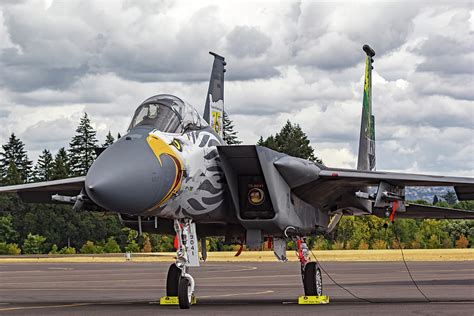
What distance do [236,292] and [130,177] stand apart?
8738 mm

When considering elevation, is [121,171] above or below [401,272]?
above

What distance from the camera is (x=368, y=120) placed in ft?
75.7

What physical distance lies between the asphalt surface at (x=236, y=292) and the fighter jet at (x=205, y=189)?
1072 mm

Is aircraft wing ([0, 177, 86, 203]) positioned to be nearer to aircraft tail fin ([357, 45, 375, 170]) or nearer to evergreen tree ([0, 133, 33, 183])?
aircraft tail fin ([357, 45, 375, 170])

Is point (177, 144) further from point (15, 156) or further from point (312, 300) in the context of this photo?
point (15, 156)

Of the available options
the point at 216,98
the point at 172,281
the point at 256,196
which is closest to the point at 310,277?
the point at 256,196

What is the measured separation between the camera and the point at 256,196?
1541 cm

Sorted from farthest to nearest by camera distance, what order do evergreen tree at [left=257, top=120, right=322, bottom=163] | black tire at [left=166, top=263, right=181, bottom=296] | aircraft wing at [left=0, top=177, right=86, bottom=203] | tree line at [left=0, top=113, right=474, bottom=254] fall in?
evergreen tree at [left=257, top=120, right=322, bottom=163]
tree line at [left=0, top=113, right=474, bottom=254]
aircraft wing at [left=0, top=177, right=86, bottom=203]
black tire at [left=166, top=263, right=181, bottom=296]

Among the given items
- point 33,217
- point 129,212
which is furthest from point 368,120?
point 33,217

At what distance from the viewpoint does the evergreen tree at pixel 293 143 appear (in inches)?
3469

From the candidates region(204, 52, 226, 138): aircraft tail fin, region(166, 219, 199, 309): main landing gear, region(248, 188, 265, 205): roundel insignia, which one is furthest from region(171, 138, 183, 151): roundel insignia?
region(204, 52, 226, 138): aircraft tail fin

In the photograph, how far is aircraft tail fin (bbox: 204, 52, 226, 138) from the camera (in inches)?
833

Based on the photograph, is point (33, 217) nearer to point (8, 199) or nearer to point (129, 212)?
point (8, 199)

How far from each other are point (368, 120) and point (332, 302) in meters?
7.36
